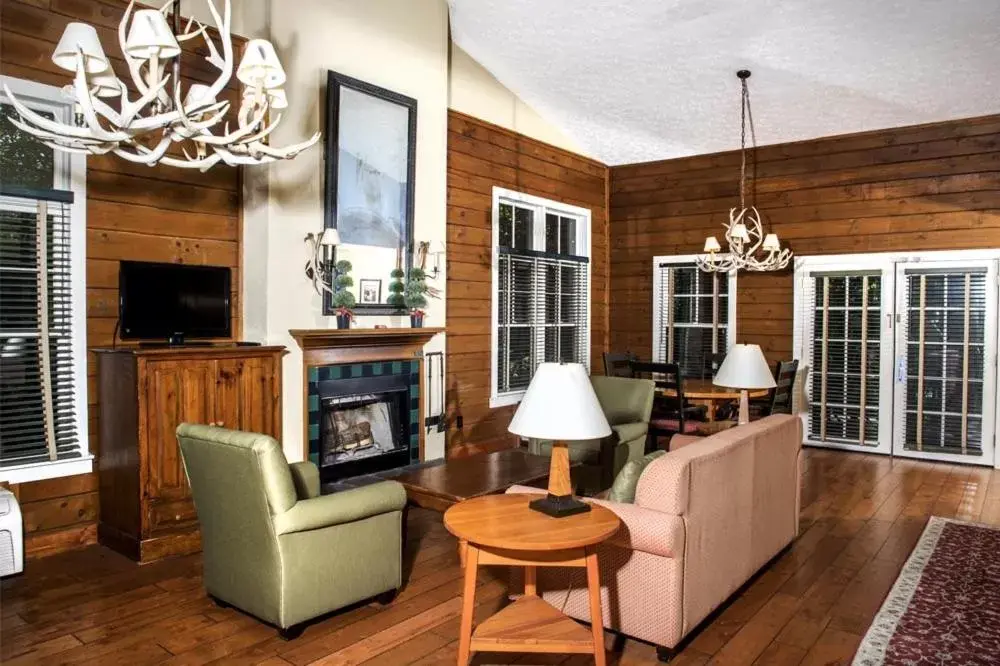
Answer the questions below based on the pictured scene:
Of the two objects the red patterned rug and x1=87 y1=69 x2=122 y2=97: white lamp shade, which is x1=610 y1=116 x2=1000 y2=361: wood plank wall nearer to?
the red patterned rug

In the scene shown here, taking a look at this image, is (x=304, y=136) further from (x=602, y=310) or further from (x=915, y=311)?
(x=915, y=311)

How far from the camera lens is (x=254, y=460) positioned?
2809 mm

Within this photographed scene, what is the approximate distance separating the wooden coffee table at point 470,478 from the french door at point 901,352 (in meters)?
3.92

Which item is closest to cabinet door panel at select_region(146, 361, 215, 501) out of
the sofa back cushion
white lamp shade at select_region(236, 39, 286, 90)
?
white lamp shade at select_region(236, 39, 286, 90)

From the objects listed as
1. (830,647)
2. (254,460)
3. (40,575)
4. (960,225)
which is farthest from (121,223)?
(960,225)

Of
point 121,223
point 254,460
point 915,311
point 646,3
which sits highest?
point 646,3

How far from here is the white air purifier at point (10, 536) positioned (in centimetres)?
351

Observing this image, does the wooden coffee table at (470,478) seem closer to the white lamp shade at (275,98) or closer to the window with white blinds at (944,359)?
the white lamp shade at (275,98)

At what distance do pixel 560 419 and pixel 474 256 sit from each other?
14.1 feet

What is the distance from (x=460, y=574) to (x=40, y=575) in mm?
2125

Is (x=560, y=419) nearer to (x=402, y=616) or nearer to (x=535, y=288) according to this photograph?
(x=402, y=616)

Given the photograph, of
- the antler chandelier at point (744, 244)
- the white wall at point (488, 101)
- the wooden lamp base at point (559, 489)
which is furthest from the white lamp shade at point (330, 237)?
the antler chandelier at point (744, 244)

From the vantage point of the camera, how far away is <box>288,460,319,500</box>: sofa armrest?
3.54 metres

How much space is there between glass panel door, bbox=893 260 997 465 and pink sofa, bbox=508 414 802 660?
4215 millimetres
